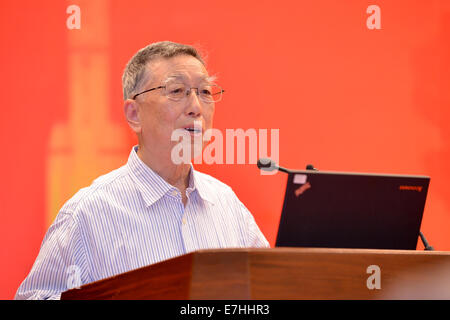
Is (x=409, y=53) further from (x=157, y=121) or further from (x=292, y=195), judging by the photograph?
(x=292, y=195)

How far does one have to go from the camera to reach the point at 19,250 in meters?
2.46

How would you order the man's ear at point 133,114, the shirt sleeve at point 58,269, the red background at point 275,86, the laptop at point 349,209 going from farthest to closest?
the red background at point 275,86, the man's ear at point 133,114, the shirt sleeve at point 58,269, the laptop at point 349,209

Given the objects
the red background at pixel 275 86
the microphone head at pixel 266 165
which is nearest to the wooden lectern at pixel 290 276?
the microphone head at pixel 266 165

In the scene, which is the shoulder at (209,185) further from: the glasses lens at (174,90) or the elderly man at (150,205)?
the glasses lens at (174,90)

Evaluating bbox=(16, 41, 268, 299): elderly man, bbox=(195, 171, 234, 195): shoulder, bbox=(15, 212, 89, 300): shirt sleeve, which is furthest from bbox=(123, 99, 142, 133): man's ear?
bbox=(15, 212, 89, 300): shirt sleeve

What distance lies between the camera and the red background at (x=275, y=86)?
2496 mm

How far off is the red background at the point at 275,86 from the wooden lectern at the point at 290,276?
1.53m

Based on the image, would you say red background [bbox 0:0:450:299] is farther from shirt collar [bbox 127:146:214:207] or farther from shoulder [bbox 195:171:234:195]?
shirt collar [bbox 127:146:214:207]

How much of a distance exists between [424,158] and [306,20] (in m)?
0.95

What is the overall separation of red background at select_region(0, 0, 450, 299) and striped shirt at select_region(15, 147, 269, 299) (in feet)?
2.71

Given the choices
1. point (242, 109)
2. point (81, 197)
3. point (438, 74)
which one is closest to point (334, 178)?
point (81, 197)

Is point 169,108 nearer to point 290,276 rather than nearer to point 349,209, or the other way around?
point 349,209

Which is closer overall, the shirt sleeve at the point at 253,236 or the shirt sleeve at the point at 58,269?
the shirt sleeve at the point at 58,269

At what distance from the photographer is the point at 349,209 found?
119cm
